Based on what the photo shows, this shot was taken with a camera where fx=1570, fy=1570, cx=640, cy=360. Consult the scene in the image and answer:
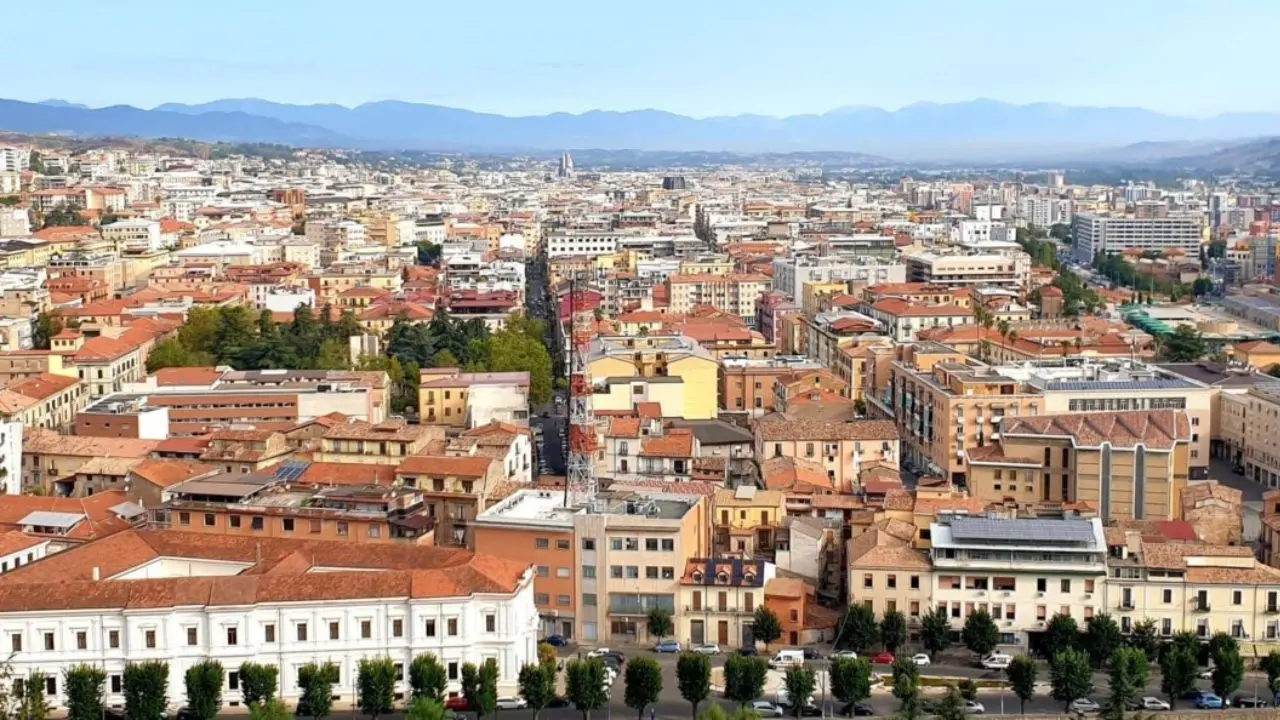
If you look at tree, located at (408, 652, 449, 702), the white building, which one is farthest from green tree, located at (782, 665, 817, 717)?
tree, located at (408, 652, 449, 702)

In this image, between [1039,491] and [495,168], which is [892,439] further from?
[495,168]

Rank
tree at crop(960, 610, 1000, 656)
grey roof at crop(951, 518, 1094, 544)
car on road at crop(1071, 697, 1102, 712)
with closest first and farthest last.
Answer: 1. car on road at crop(1071, 697, 1102, 712)
2. tree at crop(960, 610, 1000, 656)
3. grey roof at crop(951, 518, 1094, 544)

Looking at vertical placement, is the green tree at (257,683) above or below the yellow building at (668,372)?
below

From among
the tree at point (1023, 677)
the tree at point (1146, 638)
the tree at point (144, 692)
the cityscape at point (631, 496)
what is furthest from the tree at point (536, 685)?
the tree at point (1146, 638)

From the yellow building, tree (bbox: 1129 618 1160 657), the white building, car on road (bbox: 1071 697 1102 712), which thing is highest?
the yellow building

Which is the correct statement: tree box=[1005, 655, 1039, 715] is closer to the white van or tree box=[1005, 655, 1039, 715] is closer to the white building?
the white van

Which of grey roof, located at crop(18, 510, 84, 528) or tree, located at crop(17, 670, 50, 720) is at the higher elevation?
grey roof, located at crop(18, 510, 84, 528)

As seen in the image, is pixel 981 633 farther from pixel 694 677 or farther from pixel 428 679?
pixel 428 679

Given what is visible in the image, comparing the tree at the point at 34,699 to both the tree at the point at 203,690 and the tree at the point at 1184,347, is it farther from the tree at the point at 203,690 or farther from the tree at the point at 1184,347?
the tree at the point at 1184,347
